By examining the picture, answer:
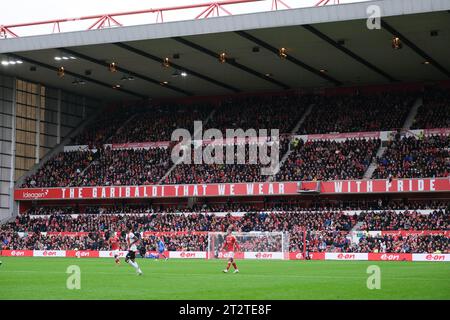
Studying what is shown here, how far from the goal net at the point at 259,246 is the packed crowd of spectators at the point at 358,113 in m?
12.2

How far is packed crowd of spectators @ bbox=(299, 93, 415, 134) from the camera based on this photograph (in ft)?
192

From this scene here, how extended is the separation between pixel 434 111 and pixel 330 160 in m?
8.19

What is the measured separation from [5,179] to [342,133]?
26.5m

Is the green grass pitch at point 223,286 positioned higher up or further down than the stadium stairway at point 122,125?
further down

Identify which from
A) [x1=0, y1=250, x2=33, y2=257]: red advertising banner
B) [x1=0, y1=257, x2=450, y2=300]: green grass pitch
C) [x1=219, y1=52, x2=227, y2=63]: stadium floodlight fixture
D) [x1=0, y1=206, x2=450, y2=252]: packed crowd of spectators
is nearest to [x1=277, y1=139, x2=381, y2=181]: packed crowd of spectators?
[x1=0, y1=206, x2=450, y2=252]: packed crowd of spectators

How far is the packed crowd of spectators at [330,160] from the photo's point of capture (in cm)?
5519

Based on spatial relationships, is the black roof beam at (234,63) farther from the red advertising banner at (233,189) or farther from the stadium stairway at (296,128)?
the red advertising banner at (233,189)

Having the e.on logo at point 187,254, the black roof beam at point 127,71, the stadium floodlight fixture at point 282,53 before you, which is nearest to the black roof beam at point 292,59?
the stadium floodlight fixture at point 282,53

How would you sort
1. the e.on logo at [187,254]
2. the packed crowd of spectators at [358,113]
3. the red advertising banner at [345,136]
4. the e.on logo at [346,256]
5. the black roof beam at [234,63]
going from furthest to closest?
the packed crowd of spectators at [358,113] → the red advertising banner at [345,136] → the e.on logo at [187,254] → the black roof beam at [234,63] → the e.on logo at [346,256]

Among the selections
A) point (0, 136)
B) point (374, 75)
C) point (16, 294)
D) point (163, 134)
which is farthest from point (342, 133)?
point (16, 294)

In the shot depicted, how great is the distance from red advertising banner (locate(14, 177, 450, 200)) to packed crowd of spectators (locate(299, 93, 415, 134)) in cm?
658

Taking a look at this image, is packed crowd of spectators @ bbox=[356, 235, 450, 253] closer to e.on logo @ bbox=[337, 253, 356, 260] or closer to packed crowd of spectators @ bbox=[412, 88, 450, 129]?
e.on logo @ bbox=[337, 253, 356, 260]

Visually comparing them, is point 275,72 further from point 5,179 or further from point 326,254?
point 5,179

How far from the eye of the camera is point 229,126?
63500 mm
